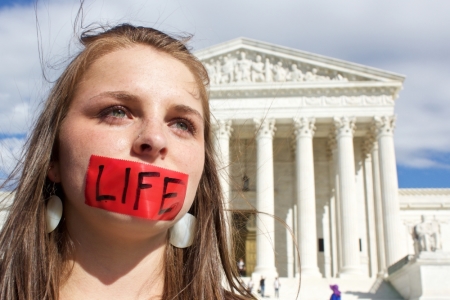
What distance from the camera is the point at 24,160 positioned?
6.89ft

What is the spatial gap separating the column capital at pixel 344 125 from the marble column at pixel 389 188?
1957 mm

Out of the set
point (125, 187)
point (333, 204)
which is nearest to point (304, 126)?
point (333, 204)

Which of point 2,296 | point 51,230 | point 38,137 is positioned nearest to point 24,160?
point 38,137

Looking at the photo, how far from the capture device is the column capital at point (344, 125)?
38.4 m

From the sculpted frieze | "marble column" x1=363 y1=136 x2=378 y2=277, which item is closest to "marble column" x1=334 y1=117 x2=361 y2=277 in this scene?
the sculpted frieze

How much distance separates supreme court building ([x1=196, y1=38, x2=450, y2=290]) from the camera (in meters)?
36.5

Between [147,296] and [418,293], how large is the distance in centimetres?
2544

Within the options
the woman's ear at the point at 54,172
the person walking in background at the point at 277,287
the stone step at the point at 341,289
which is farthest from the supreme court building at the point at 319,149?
the woman's ear at the point at 54,172

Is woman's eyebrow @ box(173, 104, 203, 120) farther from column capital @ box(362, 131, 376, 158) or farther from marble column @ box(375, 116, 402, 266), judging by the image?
column capital @ box(362, 131, 376, 158)

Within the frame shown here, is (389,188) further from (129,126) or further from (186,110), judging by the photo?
Answer: (129,126)

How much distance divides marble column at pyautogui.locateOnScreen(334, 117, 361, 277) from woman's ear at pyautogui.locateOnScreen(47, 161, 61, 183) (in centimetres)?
3578

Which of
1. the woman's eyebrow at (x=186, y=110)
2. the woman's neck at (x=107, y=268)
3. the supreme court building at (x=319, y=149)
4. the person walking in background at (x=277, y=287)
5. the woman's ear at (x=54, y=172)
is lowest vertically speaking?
the woman's neck at (x=107, y=268)

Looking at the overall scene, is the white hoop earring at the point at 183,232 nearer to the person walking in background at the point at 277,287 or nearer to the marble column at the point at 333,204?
the person walking in background at the point at 277,287

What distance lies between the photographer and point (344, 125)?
3850cm
